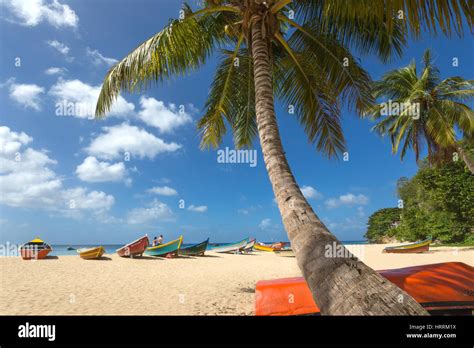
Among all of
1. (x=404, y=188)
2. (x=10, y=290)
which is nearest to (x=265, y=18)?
(x=10, y=290)

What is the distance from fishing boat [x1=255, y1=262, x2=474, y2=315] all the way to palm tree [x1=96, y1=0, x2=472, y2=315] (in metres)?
1.57

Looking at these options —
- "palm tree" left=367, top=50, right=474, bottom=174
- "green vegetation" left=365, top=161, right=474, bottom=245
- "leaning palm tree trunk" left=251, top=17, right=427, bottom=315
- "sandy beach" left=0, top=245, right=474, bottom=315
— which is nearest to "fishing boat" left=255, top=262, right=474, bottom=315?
"leaning palm tree trunk" left=251, top=17, right=427, bottom=315

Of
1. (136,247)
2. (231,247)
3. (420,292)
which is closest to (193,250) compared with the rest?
(136,247)

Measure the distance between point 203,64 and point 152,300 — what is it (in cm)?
693

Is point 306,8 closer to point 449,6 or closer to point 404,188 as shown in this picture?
point 449,6

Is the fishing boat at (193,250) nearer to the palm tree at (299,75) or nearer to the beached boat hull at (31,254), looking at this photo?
the beached boat hull at (31,254)

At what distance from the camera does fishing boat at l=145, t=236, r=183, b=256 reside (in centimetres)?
2077

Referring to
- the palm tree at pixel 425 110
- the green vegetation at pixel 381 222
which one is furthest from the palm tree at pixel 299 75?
the green vegetation at pixel 381 222

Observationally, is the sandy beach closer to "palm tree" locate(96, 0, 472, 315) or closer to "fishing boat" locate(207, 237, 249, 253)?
"palm tree" locate(96, 0, 472, 315)

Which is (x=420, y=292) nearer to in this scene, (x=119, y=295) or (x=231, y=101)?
(x=231, y=101)

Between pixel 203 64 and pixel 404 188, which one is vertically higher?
pixel 203 64

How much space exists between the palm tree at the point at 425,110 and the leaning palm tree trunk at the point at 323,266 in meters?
13.8

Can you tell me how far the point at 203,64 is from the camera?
8.09 m
